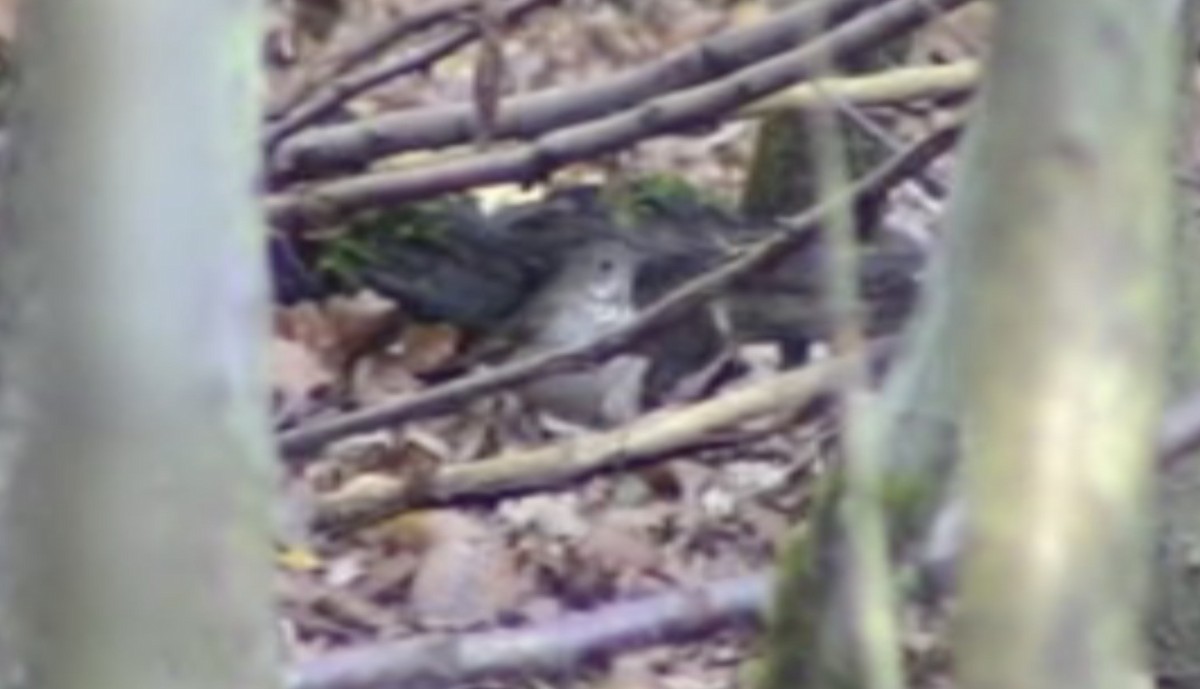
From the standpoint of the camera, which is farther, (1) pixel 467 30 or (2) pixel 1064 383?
(1) pixel 467 30

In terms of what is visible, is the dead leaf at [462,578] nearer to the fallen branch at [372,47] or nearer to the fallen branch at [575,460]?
the fallen branch at [575,460]

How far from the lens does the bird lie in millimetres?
4094

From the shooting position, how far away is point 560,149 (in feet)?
12.1

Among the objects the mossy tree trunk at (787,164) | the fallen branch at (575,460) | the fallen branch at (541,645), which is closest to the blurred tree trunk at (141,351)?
the fallen branch at (541,645)

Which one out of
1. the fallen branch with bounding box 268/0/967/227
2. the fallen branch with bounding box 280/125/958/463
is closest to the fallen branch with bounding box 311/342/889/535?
the fallen branch with bounding box 280/125/958/463

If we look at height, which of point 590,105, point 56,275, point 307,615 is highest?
point 590,105

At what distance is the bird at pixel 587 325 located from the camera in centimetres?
409

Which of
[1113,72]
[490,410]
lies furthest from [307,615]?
[1113,72]

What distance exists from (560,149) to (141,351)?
2.43 meters

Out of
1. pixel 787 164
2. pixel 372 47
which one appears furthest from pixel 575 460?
pixel 787 164

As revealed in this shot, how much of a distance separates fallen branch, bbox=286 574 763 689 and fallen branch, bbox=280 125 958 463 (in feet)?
1.91

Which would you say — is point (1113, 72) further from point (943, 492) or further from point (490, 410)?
point (490, 410)

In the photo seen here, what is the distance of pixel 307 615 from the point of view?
326 centimetres

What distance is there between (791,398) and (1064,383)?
2059 millimetres
